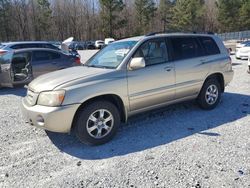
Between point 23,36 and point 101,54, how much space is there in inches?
2405

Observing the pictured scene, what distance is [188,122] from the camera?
17.2 ft

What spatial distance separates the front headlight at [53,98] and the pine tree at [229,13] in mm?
57279

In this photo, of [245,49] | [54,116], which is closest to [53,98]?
[54,116]

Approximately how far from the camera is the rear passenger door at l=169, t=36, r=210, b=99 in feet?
17.3

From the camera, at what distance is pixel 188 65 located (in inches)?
212

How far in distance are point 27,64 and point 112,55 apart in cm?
523

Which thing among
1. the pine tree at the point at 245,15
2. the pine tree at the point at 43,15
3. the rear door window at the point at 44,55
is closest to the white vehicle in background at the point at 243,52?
the rear door window at the point at 44,55

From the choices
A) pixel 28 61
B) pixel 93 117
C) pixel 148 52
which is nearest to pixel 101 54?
pixel 148 52

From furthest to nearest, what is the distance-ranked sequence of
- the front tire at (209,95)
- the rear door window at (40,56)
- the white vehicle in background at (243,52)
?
1. the white vehicle in background at (243,52)
2. the rear door window at (40,56)
3. the front tire at (209,95)

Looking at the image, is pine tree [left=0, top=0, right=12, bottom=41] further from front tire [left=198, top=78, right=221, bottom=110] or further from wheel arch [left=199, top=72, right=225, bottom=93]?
front tire [left=198, top=78, right=221, bottom=110]

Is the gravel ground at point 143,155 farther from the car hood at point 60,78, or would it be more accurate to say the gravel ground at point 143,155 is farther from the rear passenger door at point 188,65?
the car hood at point 60,78

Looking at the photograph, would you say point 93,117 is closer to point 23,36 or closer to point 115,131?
point 115,131

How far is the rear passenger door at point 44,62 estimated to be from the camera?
9.17 m

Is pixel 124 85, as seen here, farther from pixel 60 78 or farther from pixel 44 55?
pixel 44 55
